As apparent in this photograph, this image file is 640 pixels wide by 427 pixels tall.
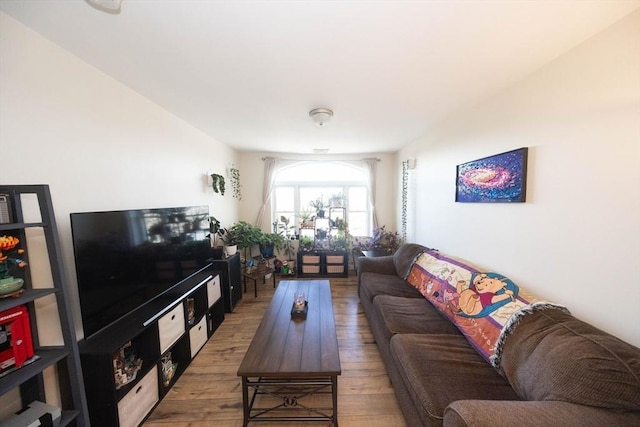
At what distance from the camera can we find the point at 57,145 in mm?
1312

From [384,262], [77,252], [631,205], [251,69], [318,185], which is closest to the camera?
[631,205]

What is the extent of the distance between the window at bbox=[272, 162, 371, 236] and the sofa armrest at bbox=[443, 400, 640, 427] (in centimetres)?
376

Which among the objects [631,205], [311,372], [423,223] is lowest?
[311,372]

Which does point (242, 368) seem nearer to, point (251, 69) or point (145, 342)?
point (145, 342)

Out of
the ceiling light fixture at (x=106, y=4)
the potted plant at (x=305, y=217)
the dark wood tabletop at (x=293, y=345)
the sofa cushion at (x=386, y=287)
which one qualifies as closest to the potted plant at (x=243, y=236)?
the potted plant at (x=305, y=217)

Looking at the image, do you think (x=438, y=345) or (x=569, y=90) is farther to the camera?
(x=438, y=345)

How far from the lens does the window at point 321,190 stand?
4.66 metres

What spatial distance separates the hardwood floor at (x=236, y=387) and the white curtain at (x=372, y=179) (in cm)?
231

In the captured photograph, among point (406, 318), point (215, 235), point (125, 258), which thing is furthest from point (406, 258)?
point (125, 258)

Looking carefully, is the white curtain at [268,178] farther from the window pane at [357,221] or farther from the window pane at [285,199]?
the window pane at [357,221]

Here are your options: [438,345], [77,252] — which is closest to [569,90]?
[438,345]

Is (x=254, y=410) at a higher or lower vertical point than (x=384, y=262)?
lower

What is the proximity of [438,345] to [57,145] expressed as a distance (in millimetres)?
2716

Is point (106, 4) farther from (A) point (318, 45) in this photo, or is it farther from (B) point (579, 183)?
(B) point (579, 183)
